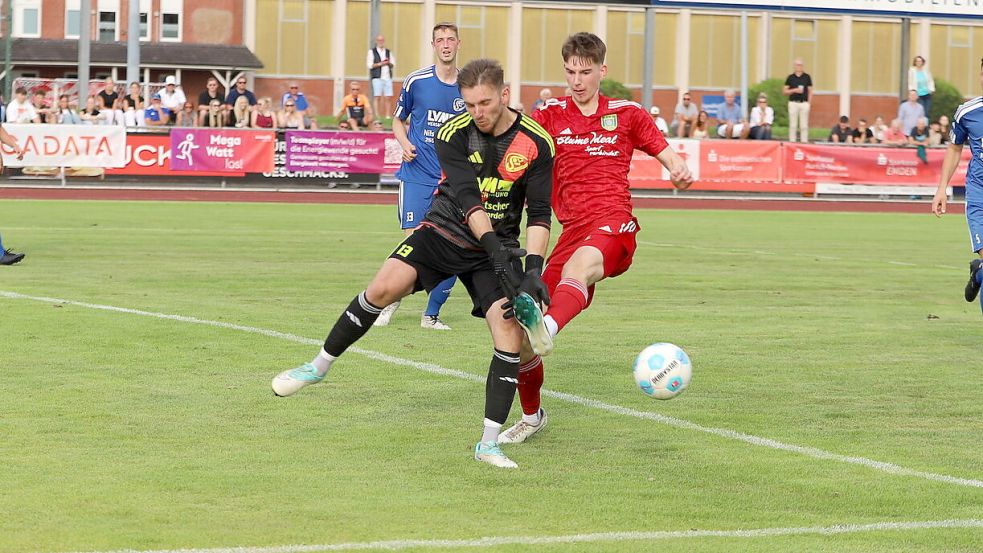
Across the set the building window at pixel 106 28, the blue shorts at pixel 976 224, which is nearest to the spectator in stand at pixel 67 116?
the blue shorts at pixel 976 224

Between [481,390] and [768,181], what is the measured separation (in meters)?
23.6

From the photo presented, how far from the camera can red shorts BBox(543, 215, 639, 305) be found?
24.6ft

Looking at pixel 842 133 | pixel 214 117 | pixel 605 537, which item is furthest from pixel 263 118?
Result: pixel 605 537

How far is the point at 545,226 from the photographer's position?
680cm

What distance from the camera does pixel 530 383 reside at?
7070mm

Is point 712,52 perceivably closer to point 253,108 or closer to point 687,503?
point 253,108

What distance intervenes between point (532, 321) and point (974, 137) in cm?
509

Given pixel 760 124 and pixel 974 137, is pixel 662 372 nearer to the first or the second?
pixel 974 137

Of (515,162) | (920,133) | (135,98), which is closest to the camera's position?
(515,162)

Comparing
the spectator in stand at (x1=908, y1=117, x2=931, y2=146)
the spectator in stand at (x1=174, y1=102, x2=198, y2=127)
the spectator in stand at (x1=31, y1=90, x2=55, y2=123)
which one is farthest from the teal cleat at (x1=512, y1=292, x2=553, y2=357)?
the spectator in stand at (x1=908, y1=117, x2=931, y2=146)

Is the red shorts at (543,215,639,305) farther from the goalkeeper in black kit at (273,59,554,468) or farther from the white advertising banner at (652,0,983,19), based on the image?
the white advertising banner at (652,0,983,19)

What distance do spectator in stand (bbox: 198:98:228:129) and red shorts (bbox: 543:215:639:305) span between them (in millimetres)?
21762

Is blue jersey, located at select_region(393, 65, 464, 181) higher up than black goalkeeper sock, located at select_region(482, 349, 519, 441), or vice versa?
blue jersey, located at select_region(393, 65, 464, 181)

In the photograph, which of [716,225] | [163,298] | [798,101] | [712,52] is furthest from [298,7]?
[163,298]
